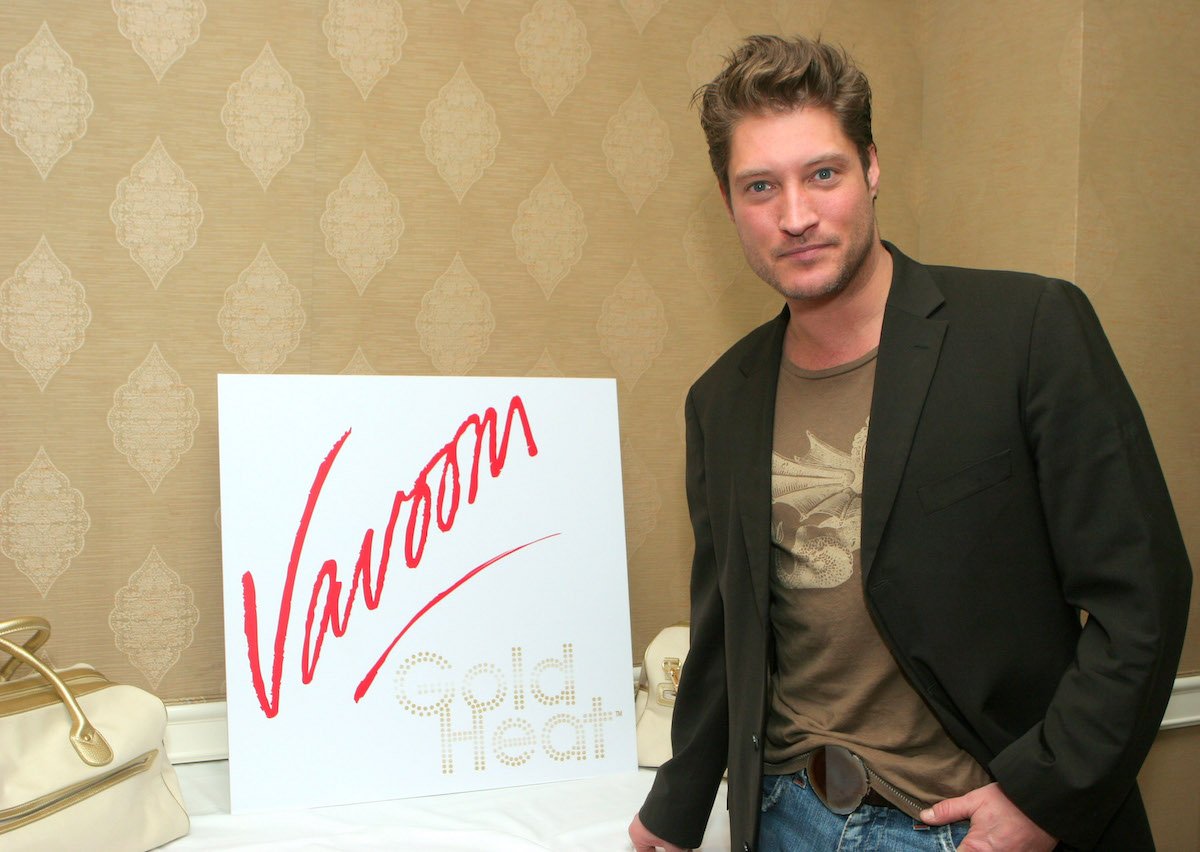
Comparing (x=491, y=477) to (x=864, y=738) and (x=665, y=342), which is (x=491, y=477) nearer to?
(x=665, y=342)

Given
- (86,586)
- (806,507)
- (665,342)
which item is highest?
(665,342)

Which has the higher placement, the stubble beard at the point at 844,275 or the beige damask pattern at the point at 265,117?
the beige damask pattern at the point at 265,117

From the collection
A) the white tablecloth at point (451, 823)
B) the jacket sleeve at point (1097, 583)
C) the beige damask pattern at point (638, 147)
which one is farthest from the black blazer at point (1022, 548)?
the beige damask pattern at point (638, 147)

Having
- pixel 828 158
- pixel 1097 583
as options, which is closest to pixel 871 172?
pixel 828 158

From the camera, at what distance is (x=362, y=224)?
207cm

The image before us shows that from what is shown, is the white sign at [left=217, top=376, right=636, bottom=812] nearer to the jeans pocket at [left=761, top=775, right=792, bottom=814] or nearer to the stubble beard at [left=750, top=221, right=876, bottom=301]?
the jeans pocket at [left=761, top=775, right=792, bottom=814]

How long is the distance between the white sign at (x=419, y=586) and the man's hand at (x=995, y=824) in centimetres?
89

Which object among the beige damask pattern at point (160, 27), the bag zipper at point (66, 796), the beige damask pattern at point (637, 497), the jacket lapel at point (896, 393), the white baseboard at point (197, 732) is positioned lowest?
the white baseboard at point (197, 732)

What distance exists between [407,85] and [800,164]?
1.07m

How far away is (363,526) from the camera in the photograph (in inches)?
72.4

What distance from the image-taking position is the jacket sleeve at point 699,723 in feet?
4.96

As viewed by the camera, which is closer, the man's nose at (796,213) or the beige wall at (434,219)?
the man's nose at (796,213)

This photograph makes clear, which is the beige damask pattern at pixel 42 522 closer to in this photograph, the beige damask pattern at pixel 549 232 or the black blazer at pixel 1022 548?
the beige damask pattern at pixel 549 232

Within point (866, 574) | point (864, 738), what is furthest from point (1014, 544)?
point (864, 738)
